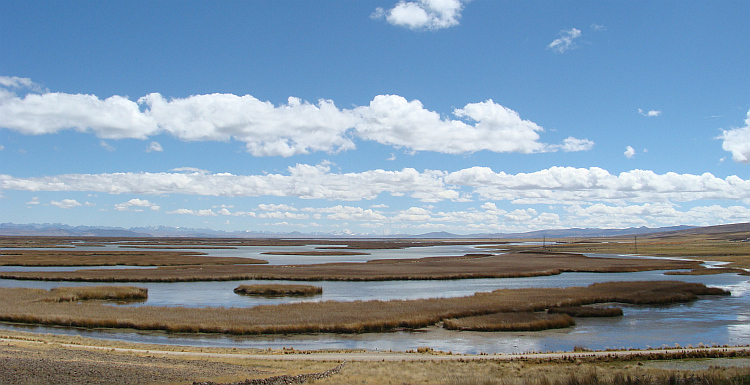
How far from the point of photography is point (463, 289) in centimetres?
5566

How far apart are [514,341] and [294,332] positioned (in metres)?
13.1

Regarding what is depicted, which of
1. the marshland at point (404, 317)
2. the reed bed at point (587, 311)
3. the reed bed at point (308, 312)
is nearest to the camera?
the marshland at point (404, 317)

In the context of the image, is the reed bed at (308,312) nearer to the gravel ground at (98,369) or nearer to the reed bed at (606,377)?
the gravel ground at (98,369)

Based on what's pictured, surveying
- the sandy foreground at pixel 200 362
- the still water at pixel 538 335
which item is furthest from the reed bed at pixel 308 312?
the sandy foreground at pixel 200 362

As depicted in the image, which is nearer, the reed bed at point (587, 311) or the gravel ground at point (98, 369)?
the gravel ground at point (98, 369)

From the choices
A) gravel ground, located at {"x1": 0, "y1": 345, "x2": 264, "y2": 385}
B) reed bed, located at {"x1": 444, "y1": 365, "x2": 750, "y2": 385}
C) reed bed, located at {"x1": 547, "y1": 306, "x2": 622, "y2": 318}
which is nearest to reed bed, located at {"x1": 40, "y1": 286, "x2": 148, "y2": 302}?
gravel ground, located at {"x1": 0, "y1": 345, "x2": 264, "y2": 385}

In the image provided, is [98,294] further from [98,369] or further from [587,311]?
[587,311]

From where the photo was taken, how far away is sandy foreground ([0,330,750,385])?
18438 mm

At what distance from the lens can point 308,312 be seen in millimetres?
37188

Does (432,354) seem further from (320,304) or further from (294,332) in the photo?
(320,304)

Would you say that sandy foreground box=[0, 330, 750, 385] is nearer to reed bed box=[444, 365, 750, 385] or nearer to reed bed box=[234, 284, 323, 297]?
reed bed box=[444, 365, 750, 385]

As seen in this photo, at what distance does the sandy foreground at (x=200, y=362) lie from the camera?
60.5 ft

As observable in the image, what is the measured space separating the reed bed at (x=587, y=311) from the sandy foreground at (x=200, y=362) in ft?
40.0

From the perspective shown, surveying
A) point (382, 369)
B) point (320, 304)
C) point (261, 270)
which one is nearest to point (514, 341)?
point (382, 369)
